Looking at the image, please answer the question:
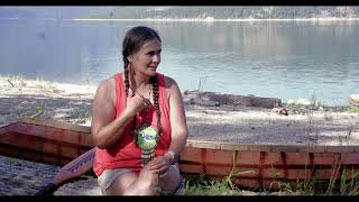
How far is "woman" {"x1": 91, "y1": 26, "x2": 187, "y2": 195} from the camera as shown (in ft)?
8.00

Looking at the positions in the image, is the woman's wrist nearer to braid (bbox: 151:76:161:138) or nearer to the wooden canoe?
braid (bbox: 151:76:161:138)

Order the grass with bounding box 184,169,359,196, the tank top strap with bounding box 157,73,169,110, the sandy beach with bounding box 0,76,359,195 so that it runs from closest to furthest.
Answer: the tank top strap with bounding box 157,73,169,110, the grass with bounding box 184,169,359,196, the sandy beach with bounding box 0,76,359,195

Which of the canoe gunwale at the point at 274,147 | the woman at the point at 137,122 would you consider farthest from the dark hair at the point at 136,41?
the canoe gunwale at the point at 274,147

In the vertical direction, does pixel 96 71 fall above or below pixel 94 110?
below

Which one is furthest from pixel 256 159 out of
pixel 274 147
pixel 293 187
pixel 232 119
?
pixel 232 119

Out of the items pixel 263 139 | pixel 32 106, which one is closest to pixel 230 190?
pixel 263 139

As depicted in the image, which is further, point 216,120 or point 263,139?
point 216,120

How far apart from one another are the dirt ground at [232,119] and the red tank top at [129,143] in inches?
136

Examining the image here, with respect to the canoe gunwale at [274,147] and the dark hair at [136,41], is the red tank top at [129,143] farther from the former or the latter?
the canoe gunwale at [274,147]

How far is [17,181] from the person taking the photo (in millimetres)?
3881

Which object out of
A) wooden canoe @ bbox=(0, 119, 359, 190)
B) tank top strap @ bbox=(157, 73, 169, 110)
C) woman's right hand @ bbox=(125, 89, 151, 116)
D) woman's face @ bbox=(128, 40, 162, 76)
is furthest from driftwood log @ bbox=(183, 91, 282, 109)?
woman's right hand @ bbox=(125, 89, 151, 116)
